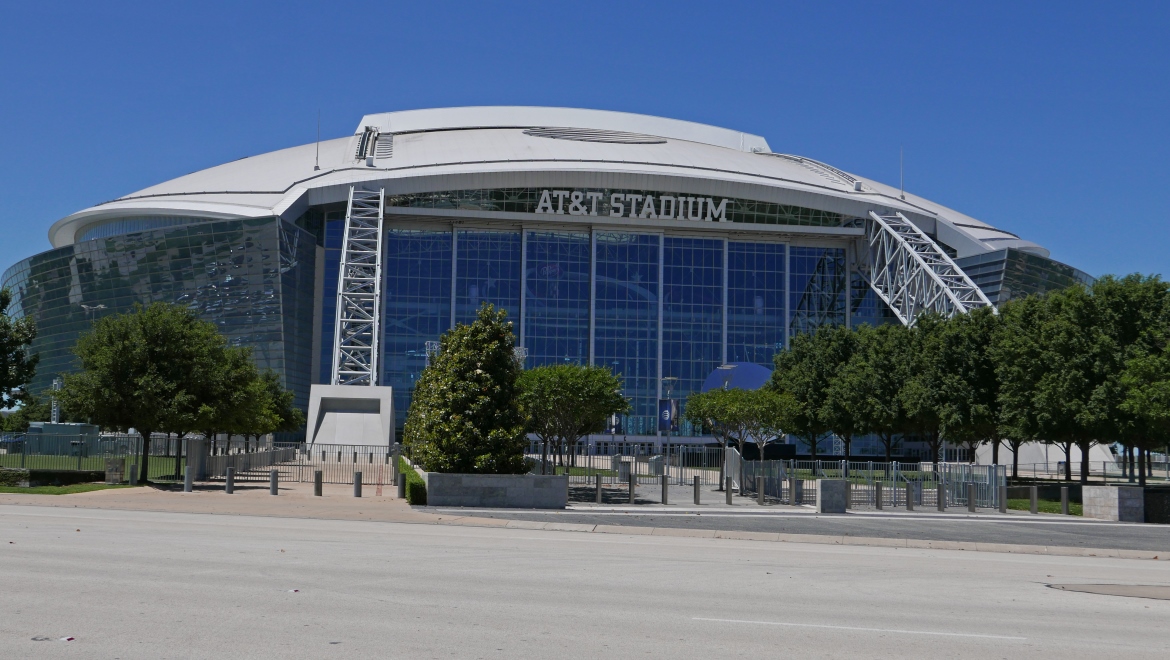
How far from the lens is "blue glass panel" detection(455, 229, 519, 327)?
85.5 meters

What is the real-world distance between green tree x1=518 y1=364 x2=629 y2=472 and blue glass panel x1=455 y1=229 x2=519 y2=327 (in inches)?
1818

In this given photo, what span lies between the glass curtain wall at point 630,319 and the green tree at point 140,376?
50.1m

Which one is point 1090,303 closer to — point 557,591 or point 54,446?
point 557,591

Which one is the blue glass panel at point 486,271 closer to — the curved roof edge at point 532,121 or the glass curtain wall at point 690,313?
the glass curtain wall at point 690,313

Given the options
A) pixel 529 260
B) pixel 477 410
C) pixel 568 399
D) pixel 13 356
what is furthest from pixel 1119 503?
pixel 529 260

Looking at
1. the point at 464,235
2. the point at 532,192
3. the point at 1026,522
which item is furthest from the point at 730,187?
the point at 1026,522

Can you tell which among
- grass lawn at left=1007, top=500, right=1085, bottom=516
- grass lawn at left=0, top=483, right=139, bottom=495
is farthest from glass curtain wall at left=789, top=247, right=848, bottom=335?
grass lawn at left=0, top=483, right=139, bottom=495

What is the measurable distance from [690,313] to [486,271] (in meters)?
17.6

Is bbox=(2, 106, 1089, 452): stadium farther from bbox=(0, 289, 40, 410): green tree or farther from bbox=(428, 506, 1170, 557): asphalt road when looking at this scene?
bbox=(428, 506, 1170, 557): asphalt road

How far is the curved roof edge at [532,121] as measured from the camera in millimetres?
102625

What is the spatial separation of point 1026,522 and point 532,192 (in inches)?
2370

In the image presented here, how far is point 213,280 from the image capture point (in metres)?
76.7

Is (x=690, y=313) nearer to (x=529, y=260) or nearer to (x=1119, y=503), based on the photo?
(x=529, y=260)

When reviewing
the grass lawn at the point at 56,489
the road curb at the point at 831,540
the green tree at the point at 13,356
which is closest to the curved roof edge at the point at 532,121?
the green tree at the point at 13,356
